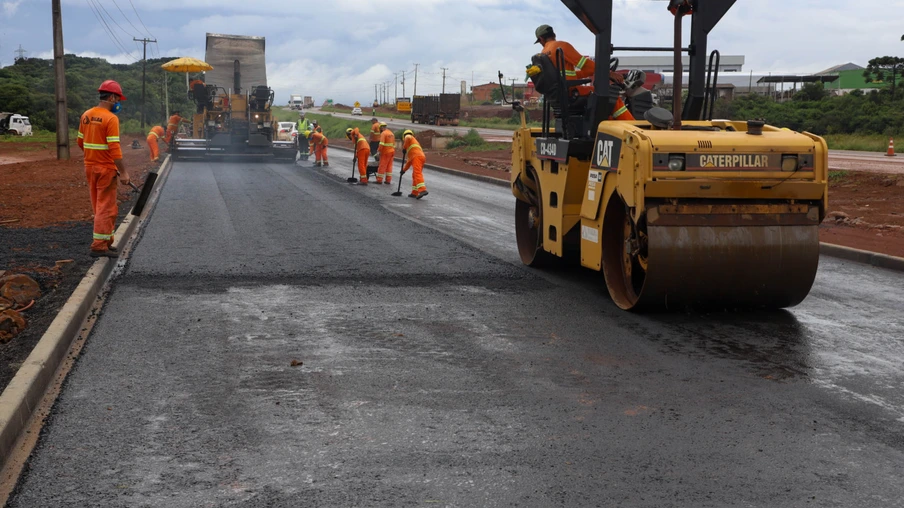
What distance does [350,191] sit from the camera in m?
20.0

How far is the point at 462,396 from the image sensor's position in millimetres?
5359

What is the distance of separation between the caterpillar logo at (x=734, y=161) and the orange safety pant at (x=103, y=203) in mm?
6209

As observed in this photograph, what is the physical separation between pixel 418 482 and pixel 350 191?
16214 mm

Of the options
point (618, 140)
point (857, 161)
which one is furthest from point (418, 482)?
point (857, 161)

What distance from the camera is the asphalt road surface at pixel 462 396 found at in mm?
4082

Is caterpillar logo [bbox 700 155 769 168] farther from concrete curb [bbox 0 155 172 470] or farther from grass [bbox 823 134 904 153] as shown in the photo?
grass [bbox 823 134 904 153]

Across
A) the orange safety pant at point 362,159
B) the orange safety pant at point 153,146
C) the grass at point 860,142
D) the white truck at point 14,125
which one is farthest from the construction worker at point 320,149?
the white truck at point 14,125

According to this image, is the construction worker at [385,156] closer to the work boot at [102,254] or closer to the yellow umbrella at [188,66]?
the yellow umbrella at [188,66]

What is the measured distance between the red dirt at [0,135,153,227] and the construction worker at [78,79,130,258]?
306cm

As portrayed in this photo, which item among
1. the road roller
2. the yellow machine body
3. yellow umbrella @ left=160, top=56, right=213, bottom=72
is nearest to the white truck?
yellow umbrella @ left=160, top=56, right=213, bottom=72

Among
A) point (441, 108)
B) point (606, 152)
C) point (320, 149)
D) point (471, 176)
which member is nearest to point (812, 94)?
point (441, 108)

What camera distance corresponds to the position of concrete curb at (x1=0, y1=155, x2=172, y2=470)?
182 inches

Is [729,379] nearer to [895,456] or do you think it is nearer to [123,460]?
[895,456]

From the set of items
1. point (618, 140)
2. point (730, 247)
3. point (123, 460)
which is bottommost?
point (123, 460)
